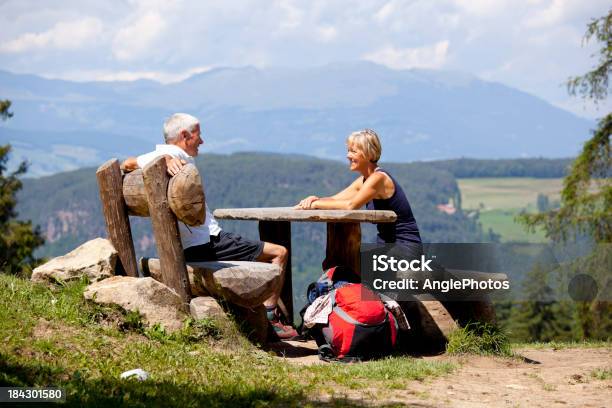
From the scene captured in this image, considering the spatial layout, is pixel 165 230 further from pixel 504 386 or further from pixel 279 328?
pixel 504 386

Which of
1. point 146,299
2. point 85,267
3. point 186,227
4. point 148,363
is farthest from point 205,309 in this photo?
point 85,267

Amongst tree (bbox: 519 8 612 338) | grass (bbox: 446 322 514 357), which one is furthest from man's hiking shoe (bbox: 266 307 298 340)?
tree (bbox: 519 8 612 338)

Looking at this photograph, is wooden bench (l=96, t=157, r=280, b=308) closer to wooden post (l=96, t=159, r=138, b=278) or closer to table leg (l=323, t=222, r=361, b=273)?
→ wooden post (l=96, t=159, r=138, b=278)

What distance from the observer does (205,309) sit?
25.0 feet

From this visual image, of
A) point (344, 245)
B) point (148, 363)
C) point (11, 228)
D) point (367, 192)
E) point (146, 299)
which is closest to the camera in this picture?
point (148, 363)

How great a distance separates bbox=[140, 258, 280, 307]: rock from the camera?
25.1 ft

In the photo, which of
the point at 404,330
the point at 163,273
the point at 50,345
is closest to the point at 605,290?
the point at 404,330

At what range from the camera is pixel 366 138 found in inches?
335

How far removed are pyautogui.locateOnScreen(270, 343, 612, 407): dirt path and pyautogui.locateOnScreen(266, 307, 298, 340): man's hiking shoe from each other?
1.37 feet

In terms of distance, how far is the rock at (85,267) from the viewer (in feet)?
26.3

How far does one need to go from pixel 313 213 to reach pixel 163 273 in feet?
4.70

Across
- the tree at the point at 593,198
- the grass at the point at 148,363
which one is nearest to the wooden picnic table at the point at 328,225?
the grass at the point at 148,363

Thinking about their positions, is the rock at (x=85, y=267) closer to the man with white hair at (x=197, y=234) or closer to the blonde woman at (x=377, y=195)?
the man with white hair at (x=197, y=234)

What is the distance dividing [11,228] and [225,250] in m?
30.3
